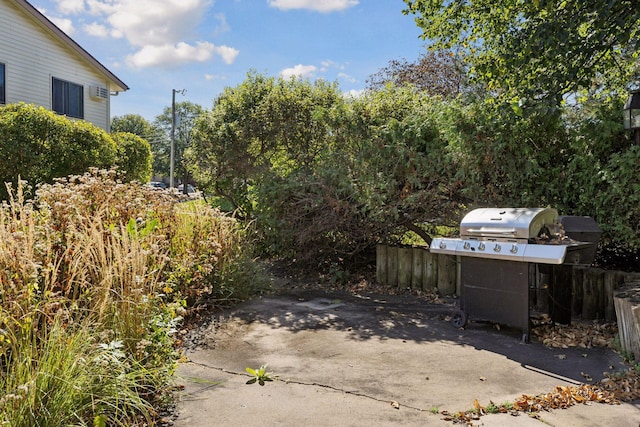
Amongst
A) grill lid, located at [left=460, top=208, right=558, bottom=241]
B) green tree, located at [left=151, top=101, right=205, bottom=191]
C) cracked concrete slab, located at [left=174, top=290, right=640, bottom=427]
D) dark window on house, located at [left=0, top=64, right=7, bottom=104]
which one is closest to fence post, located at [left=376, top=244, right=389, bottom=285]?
cracked concrete slab, located at [left=174, top=290, right=640, bottom=427]

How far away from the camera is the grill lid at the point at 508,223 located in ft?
13.8

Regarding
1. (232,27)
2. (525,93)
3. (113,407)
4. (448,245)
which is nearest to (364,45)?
(232,27)

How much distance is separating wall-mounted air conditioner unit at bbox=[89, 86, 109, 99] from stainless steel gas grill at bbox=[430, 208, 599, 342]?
1503 centimetres

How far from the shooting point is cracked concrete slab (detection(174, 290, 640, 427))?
111 inches

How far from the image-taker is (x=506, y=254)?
421cm

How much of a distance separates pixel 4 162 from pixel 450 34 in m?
9.03

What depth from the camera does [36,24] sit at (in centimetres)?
1406

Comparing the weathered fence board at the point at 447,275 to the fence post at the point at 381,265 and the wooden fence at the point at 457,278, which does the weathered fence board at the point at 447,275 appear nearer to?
the wooden fence at the point at 457,278

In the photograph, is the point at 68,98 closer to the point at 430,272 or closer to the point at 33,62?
the point at 33,62

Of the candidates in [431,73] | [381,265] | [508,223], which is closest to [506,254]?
[508,223]

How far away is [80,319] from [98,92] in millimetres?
15160

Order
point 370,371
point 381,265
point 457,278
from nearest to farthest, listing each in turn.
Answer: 1. point 370,371
2. point 457,278
3. point 381,265

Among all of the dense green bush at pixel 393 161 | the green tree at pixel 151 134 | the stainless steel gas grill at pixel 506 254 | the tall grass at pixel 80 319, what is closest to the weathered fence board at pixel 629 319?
the stainless steel gas grill at pixel 506 254

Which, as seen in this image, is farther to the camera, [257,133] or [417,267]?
[257,133]
